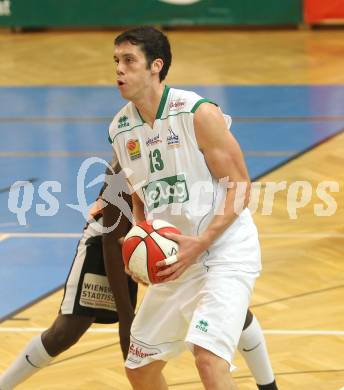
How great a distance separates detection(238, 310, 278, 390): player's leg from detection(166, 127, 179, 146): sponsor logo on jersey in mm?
934

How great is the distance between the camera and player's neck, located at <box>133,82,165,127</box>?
481cm

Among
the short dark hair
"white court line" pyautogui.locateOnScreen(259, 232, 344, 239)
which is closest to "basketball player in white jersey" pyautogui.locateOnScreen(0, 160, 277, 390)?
the short dark hair

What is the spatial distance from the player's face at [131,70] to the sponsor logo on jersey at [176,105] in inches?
5.7

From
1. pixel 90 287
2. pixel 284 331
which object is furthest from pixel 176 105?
pixel 284 331

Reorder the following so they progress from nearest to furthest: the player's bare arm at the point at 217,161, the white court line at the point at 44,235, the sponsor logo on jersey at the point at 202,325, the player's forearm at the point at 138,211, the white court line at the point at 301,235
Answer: the sponsor logo on jersey at the point at 202,325 < the player's bare arm at the point at 217,161 < the player's forearm at the point at 138,211 < the white court line at the point at 301,235 < the white court line at the point at 44,235

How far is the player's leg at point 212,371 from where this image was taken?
4.38 m

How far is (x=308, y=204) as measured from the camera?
355 inches

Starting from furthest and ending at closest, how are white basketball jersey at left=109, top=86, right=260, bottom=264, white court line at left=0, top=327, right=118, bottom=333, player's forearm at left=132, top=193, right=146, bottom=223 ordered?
1. white court line at left=0, top=327, right=118, bottom=333
2. player's forearm at left=132, top=193, right=146, bottom=223
3. white basketball jersey at left=109, top=86, right=260, bottom=264

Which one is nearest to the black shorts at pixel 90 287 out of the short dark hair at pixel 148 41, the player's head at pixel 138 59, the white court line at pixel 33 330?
the player's head at pixel 138 59

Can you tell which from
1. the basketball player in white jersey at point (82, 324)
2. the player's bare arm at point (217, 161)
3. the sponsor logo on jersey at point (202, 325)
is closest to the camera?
the sponsor logo on jersey at point (202, 325)

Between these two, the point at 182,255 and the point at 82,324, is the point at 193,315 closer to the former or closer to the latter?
the point at 182,255

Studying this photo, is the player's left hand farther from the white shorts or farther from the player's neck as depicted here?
the player's neck

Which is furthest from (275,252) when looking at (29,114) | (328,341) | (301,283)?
(29,114)

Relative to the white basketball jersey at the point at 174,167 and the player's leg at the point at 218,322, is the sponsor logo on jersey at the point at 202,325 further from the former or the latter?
the white basketball jersey at the point at 174,167
